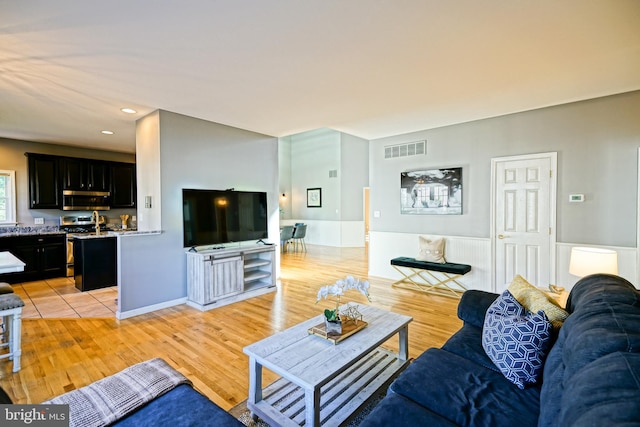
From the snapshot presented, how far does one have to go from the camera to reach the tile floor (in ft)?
12.3

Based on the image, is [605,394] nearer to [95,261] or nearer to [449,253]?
[449,253]

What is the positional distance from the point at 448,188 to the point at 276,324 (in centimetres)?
336

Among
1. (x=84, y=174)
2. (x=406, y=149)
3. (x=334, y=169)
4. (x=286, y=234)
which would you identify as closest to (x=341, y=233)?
(x=286, y=234)

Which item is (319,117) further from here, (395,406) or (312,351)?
(395,406)

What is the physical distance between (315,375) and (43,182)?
6.73 metres

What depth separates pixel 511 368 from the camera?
158 cm

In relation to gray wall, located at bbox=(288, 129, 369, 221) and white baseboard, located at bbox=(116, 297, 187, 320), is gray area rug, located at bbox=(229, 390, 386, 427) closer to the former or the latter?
white baseboard, located at bbox=(116, 297, 187, 320)

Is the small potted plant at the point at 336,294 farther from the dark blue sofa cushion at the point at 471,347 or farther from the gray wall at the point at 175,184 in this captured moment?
the gray wall at the point at 175,184

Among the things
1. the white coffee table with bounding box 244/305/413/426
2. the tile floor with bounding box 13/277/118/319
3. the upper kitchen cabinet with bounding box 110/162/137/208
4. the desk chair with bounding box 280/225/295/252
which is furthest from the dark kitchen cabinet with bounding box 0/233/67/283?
the white coffee table with bounding box 244/305/413/426

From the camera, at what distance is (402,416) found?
1296 millimetres

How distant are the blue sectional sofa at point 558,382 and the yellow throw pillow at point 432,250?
9.23 feet

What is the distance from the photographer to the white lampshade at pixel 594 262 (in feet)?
8.46

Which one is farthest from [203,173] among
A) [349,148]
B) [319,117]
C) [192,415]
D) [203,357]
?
[349,148]

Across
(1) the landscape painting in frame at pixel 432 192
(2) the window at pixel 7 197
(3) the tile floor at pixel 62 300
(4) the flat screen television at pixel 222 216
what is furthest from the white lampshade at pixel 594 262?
(2) the window at pixel 7 197
